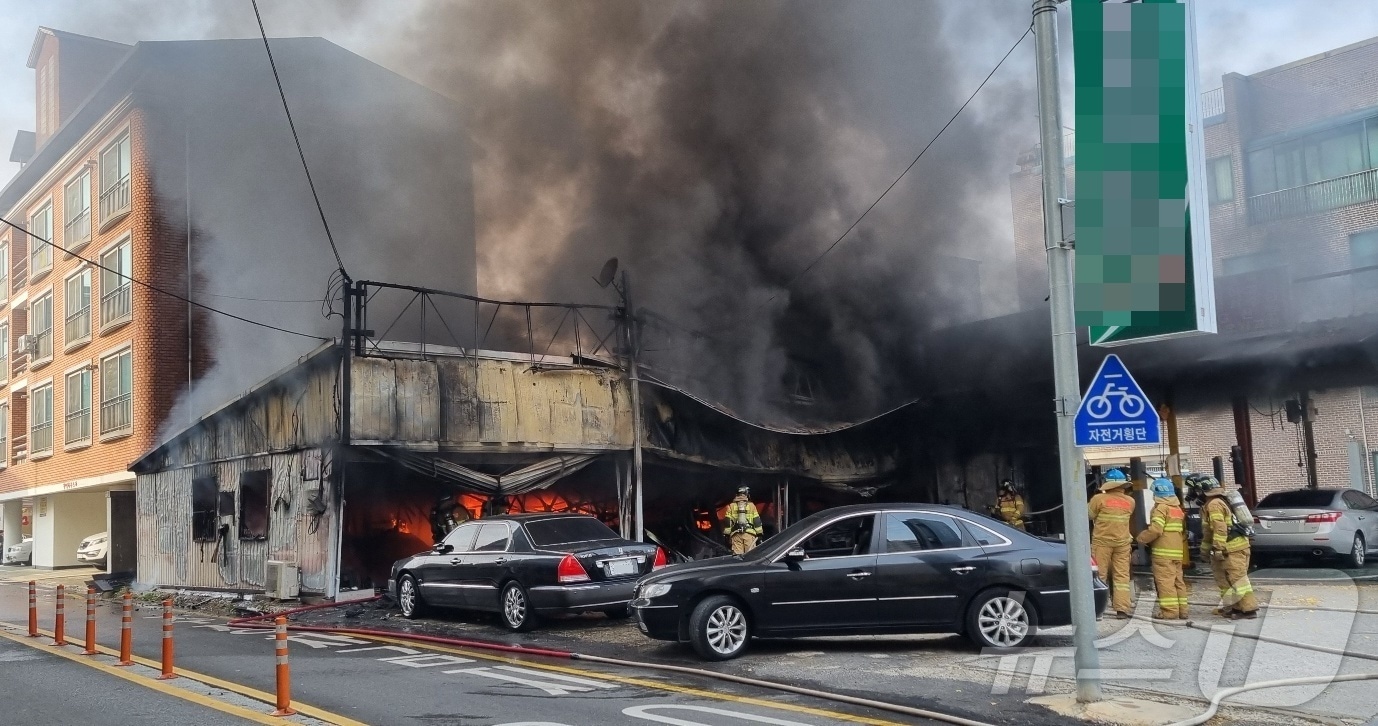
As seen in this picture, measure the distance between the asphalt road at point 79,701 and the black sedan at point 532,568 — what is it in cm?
377

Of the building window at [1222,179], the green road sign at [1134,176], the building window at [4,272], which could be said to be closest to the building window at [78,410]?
the building window at [4,272]

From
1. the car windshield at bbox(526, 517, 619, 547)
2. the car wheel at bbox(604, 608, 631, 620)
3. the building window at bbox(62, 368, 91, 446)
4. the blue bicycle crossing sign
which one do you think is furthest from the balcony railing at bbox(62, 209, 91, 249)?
the blue bicycle crossing sign

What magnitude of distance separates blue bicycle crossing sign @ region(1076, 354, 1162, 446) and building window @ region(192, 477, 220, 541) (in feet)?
50.4

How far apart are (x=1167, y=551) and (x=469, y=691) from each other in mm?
6529

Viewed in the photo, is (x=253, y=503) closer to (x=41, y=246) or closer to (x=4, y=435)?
(x=41, y=246)

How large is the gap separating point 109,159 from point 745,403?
18.8 m

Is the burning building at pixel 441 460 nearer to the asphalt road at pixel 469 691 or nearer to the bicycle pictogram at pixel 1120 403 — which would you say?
the asphalt road at pixel 469 691

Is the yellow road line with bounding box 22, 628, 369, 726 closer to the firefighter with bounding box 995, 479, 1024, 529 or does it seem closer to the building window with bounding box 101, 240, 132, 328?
the firefighter with bounding box 995, 479, 1024, 529

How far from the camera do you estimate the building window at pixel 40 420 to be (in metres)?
30.6

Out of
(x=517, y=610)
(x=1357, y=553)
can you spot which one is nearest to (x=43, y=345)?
(x=517, y=610)

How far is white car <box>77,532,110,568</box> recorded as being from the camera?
28.8 meters

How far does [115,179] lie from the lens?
1029 inches

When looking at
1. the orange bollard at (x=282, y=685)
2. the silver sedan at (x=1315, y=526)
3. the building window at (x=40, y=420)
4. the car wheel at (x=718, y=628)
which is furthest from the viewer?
the building window at (x=40, y=420)

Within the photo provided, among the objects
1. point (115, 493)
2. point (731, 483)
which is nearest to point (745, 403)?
point (731, 483)
